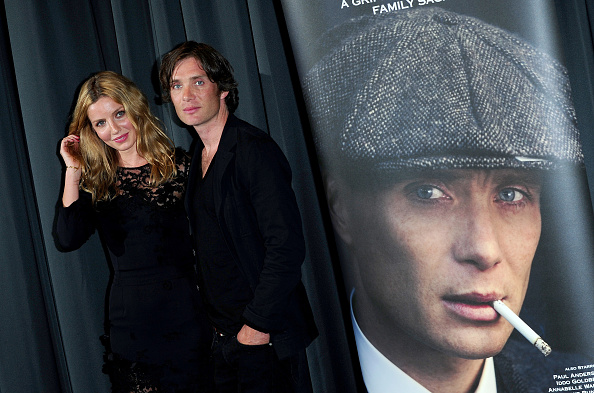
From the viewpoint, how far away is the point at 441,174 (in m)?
1.49

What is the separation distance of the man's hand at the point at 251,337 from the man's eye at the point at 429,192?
58 centimetres

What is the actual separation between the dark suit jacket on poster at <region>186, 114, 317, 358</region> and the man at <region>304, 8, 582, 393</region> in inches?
9.2

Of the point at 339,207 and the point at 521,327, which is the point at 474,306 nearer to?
the point at 521,327

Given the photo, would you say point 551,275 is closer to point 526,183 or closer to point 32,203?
point 526,183

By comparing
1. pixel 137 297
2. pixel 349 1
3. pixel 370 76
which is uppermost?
pixel 349 1

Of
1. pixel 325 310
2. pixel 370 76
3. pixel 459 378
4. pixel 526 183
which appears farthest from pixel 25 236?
pixel 526 183

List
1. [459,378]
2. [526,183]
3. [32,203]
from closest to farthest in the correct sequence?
[526,183]
[459,378]
[32,203]

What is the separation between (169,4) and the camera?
7.11 ft

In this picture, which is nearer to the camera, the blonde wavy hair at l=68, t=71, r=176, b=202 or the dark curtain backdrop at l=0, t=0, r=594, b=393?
the blonde wavy hair at l=68, t=71, r=176, b=202

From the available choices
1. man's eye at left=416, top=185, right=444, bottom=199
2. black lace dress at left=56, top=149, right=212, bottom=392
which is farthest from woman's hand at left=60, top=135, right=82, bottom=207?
man's eye at left=416, top=185, right=444, bottom=199

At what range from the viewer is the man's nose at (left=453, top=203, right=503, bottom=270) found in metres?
1.45

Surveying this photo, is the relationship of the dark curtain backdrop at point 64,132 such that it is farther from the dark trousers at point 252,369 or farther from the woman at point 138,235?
the dark trousers at point 252,369

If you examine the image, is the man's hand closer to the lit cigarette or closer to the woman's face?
the lit cigarette

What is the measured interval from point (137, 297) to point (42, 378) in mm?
886
